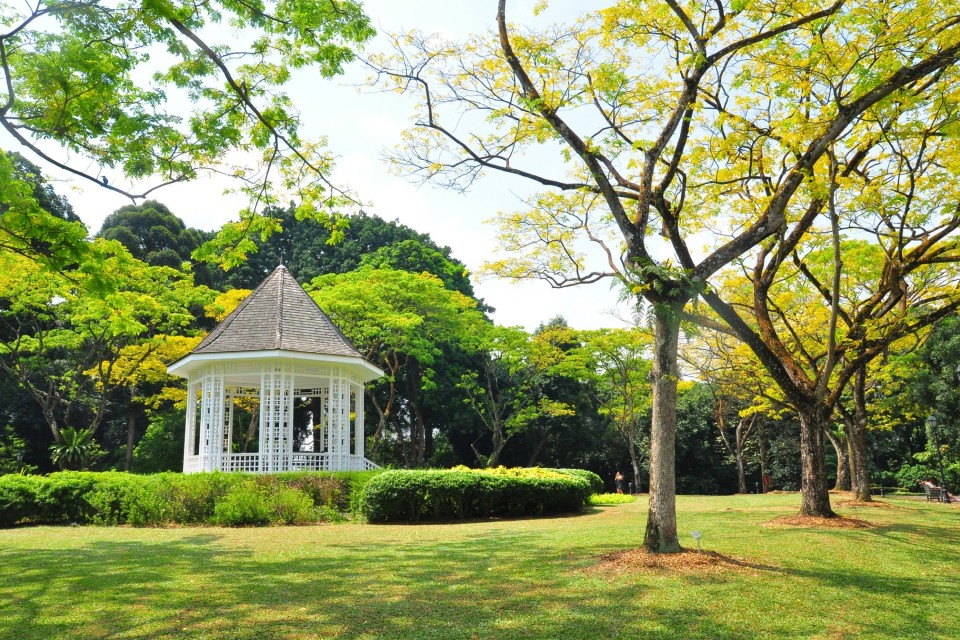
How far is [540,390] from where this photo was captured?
30531 mm

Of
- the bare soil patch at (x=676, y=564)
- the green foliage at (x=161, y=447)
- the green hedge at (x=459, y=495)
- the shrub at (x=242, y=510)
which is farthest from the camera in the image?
the green foliage at (x=161, y=447)

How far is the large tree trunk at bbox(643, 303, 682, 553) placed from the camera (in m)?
7.92

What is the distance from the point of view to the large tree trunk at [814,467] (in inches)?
475

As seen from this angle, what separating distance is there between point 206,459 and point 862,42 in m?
16.1

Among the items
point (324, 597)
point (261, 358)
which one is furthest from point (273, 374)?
point (324, 597)

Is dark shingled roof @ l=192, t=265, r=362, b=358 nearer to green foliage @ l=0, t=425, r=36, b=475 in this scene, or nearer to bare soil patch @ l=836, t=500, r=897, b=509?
green foliage @ l=0, t=425, r=36, b=475

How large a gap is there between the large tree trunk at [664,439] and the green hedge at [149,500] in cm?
790

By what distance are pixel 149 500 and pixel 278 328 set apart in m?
5.70

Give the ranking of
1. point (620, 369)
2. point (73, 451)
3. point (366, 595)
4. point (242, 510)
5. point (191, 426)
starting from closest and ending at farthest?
point (366, 595) < point (242, 510) < point (191, 426) < point (73, 451) < point (620, 369)

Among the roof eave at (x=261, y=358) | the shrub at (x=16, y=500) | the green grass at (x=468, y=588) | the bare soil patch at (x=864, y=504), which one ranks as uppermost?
the roof eave at (x=261, y=358)

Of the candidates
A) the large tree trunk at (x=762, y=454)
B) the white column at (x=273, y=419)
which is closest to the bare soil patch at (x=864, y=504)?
the large tree trunk at (x=762, y=454)

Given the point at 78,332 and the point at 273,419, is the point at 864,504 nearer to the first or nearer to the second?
the point at 273,419

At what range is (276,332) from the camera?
685 inches

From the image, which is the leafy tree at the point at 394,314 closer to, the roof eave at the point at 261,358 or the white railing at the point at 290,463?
the roof eave at the point at 261,358
